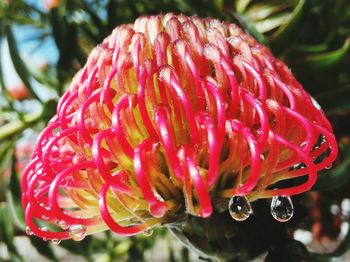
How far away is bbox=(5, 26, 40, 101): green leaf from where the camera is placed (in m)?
1.21

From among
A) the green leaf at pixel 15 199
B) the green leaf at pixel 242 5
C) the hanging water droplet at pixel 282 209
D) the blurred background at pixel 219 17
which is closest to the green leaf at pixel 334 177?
the blurred background at pixel 219 17

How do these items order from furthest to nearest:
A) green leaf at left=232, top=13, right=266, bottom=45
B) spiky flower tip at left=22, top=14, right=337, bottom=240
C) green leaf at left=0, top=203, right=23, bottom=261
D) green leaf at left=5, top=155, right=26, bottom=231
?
green leaf at left=0, top=203, right=23, bottom=261 < green leaf at left=5, top=155, right=26, bottom=231 < green leaf at left=232, top=13, right=266, bottom=45 < spiky flower tip at left=22, top=14, right=337, bottom=240

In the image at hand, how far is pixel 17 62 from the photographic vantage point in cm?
128

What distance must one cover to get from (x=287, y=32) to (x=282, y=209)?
413 millimetres

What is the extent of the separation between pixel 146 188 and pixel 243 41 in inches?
10.0

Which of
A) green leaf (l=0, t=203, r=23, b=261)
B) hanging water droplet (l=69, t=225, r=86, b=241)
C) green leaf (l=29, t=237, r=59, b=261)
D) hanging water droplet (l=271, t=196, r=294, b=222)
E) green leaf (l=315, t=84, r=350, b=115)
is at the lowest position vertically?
green leaf (l=29, t=237, r=59, b=261)

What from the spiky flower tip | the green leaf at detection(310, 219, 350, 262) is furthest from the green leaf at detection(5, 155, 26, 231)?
the green leaf at detection(310, 219, 350, 262)

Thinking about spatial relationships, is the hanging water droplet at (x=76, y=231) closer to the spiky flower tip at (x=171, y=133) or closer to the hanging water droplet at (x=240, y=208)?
the spiky flower tip at (x=171, y=133)

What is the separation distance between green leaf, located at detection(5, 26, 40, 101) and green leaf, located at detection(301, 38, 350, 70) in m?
0.53

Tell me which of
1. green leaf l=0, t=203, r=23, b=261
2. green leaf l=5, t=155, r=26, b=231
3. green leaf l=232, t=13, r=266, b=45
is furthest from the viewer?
green leaf l=0, t=203, r=23, b=261

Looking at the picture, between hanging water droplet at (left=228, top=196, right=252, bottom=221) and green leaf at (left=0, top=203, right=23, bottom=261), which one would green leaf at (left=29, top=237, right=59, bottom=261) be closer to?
green leaf at (left=0, top=203, right=23, bottom=261)

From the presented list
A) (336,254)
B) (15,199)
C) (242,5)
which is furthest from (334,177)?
(15,199)

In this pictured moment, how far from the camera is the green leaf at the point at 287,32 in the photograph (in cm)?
106

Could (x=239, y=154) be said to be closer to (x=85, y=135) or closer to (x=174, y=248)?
(x=85, y=135)
